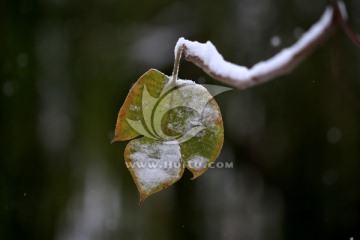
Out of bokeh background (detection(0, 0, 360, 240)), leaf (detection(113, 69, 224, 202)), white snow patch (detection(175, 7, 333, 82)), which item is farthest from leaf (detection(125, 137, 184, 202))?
bokeh background (detection(0, 0, 360, 240))

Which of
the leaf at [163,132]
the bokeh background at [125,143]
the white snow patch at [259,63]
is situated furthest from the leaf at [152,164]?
the bokeh background at [125,143]

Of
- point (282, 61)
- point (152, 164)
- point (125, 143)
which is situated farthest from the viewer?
point (125, 143)

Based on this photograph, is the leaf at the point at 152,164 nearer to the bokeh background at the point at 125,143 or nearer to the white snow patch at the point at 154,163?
the white snow patch at the point at 154,163

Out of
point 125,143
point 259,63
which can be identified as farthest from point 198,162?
point 125,143

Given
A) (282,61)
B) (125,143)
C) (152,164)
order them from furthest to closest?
(125,143) → (152,164) → (282,61)

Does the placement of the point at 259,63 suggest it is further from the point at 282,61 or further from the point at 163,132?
the point at 163,132
